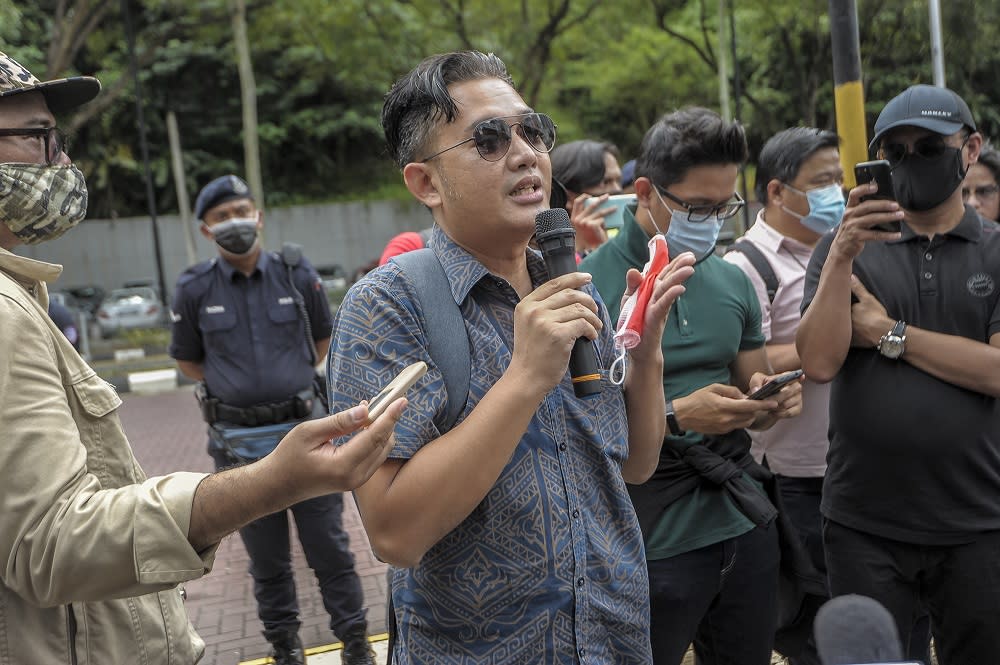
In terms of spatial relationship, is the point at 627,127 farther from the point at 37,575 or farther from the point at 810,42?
the point at 37,575

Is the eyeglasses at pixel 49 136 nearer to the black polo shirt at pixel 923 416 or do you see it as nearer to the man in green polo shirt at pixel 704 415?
the man in green polo shirt at pixel 704 415

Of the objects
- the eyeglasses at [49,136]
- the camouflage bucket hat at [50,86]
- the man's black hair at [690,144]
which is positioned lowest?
the man's black hair at [690,144]

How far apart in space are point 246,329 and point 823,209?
9.47 feet

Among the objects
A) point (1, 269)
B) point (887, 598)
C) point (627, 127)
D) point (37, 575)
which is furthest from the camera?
point (627, 127)

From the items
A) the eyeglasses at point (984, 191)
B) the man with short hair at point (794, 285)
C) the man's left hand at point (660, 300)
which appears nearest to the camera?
the man's left hand at point (660, 300)

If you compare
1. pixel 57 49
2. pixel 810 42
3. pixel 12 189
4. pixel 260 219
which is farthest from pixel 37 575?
pixel 810 42

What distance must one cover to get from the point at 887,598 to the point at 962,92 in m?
24.4

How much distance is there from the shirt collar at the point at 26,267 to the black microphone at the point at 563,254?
3.23 ft

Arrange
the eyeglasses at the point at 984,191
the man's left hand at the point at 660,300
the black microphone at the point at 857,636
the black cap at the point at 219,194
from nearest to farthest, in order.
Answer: the black microphone at the point at 857,636
the man's left hand at the point at 660,300
the black cap at the point at 219,194
the eyeglasses at the point at 984,191

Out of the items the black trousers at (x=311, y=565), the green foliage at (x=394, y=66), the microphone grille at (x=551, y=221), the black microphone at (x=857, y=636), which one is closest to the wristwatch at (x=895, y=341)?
the microphone grille at (x=551, y=221)

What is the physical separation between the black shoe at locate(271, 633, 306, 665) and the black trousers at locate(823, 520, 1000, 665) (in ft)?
8.66

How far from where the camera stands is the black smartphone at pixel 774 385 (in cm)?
270

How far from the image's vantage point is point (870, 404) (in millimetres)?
2859

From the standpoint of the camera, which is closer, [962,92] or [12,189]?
[12,189]
